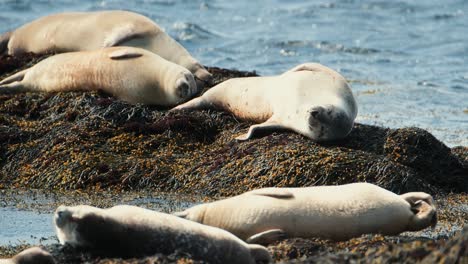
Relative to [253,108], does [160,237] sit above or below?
above

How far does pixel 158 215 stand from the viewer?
581cm

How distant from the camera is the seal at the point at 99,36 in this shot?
11.7 meters

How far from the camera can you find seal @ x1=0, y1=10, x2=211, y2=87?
11.7 metres

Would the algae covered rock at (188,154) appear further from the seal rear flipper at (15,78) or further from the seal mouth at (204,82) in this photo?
the seal rear flipper at (15,78)

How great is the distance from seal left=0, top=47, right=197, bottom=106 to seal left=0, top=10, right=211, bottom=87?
65cm

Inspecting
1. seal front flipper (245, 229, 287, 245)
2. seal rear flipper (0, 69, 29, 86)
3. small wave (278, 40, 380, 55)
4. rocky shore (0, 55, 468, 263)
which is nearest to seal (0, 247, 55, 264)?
seal front flipper (245, 229, 287, 245)

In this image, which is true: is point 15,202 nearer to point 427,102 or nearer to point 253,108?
point 253,108

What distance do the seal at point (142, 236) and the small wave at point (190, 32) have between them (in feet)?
55.0

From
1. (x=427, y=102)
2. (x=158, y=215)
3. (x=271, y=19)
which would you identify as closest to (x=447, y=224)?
(x=158, y=215)

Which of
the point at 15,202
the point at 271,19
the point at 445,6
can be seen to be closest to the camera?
the point at 15,202

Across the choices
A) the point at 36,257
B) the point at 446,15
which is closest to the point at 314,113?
the point at 36,257

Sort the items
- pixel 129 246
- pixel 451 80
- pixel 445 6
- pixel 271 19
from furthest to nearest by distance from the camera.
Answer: pixel 445 6 < pixel 271 19 < pixel 451 80 < pixel 129 246

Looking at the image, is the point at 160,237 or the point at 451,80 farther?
the point at 451,80

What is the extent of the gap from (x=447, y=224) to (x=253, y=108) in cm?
315
